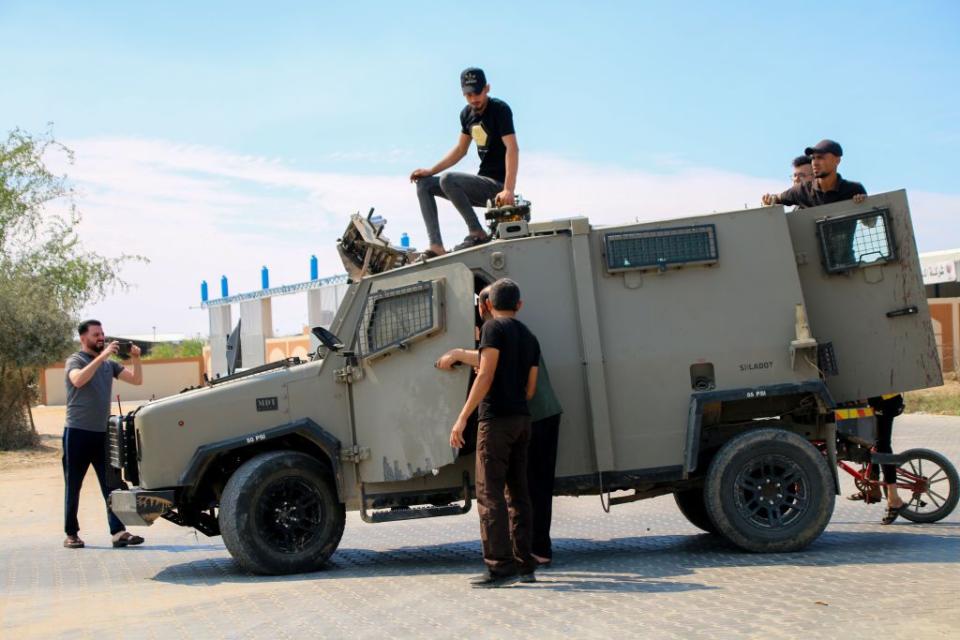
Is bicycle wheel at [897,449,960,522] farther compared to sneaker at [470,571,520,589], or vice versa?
bicycle wheel at [897,449,960,522]

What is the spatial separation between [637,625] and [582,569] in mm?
2015

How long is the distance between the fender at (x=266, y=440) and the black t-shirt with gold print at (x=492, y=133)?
2517 mm

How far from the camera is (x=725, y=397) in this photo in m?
8.66

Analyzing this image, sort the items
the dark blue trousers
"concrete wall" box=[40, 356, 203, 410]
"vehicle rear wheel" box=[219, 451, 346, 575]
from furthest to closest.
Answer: "concrete wall" box=[40, 356, 203, 410], the dark blue trousers, "vehicle rear wheel" box=[219, 451, 346, 575]

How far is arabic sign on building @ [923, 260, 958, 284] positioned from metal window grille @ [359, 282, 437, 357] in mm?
24978

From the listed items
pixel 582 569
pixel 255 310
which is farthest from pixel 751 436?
pixel 255 310

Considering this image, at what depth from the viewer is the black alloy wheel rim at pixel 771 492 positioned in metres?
8.55

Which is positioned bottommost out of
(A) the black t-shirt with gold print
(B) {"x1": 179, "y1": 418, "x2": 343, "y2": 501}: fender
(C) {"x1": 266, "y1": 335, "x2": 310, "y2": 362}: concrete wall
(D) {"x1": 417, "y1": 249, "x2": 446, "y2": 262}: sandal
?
(B) {"x1": 179, "y1": 418, "x2": 343, "y2": 501}: fender

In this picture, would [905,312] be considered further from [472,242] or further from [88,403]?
[88,403]

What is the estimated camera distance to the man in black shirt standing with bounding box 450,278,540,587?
7.60m

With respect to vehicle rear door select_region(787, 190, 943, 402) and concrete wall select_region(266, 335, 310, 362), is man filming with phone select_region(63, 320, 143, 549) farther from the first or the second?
concrete wall select_region(266, 335, 310, 362)

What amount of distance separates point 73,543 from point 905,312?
24.0ft

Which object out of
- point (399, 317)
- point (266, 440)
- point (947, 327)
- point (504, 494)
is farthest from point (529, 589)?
point (947, 327)

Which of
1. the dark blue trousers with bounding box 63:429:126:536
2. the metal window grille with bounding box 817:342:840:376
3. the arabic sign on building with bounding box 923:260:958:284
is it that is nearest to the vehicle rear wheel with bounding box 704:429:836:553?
the metal window grille with bounding box 817:342:840:376
